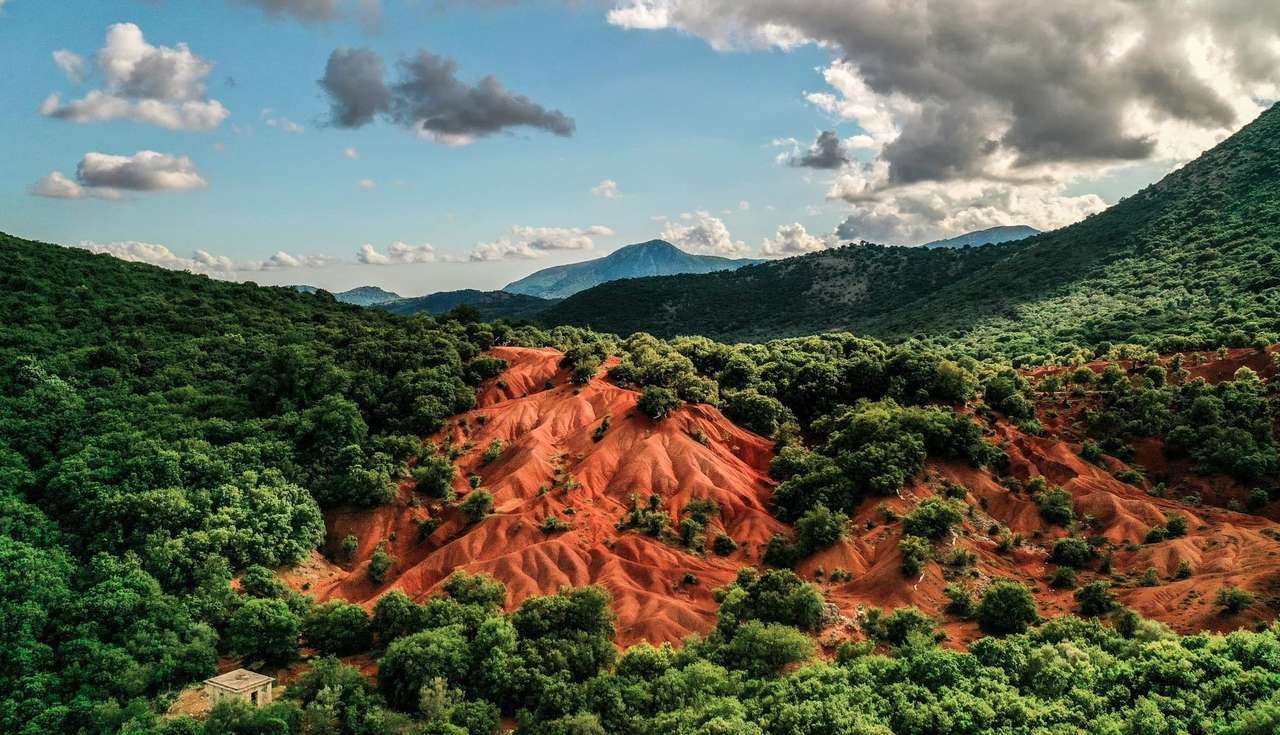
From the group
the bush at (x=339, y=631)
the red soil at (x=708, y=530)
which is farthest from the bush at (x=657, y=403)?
the bush at (x=339, y=631)

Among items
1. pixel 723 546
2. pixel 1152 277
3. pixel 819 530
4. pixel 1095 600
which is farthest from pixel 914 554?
pixel 1152 277

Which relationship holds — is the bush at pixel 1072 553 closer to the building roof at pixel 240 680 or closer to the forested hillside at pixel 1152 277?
the forested hillside at pixel 1152 277

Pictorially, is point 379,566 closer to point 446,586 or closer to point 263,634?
point 446,586

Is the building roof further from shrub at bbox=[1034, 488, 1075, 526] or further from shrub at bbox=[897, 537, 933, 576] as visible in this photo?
shrub at bbox=[1034, 488, 1075, 526]

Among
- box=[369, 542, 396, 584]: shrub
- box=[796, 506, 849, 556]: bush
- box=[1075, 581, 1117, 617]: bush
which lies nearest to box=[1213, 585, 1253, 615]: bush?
box=[1075, 581, 1117, 617]: bush

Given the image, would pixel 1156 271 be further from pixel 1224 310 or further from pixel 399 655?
pixel 399 655
